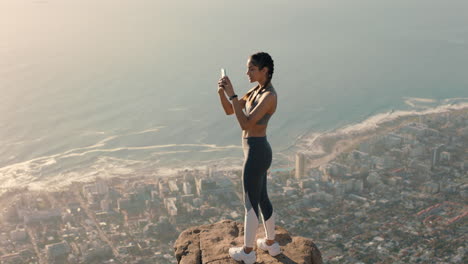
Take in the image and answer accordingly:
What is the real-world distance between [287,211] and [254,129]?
43.9 ft

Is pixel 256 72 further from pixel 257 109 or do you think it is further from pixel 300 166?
pixel 300 166

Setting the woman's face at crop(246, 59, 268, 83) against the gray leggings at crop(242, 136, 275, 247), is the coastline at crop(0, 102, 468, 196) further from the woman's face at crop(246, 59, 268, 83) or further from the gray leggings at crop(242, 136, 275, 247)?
the woman's face at crop(246, 59, 268, 83)

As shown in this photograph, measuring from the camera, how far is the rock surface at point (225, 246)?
14.6 feet

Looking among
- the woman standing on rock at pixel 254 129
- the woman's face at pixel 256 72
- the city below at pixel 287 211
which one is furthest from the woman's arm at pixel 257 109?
the city below at pixel 287 211

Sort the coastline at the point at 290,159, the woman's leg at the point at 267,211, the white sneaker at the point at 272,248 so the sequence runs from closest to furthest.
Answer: the woman's leg at the point at 267,211 < the white sneaker at the point at 272,248 < the coastline at the point at 290,159

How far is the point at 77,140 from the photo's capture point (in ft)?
83.4

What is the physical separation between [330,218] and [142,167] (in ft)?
29.5

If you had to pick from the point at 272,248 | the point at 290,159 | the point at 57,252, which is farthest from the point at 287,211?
the point at 272,248

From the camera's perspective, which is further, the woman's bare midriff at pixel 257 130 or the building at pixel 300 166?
the building at pixel 300 166

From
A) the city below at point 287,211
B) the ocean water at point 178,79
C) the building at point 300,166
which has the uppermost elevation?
the ocean water at point 178,79

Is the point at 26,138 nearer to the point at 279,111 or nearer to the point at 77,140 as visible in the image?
the point at 77,140

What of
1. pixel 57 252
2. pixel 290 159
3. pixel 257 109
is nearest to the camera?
pixel 257 109

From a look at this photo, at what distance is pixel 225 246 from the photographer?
15.4ft

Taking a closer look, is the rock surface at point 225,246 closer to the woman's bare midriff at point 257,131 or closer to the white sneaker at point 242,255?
the white sneaker at point 242,255
